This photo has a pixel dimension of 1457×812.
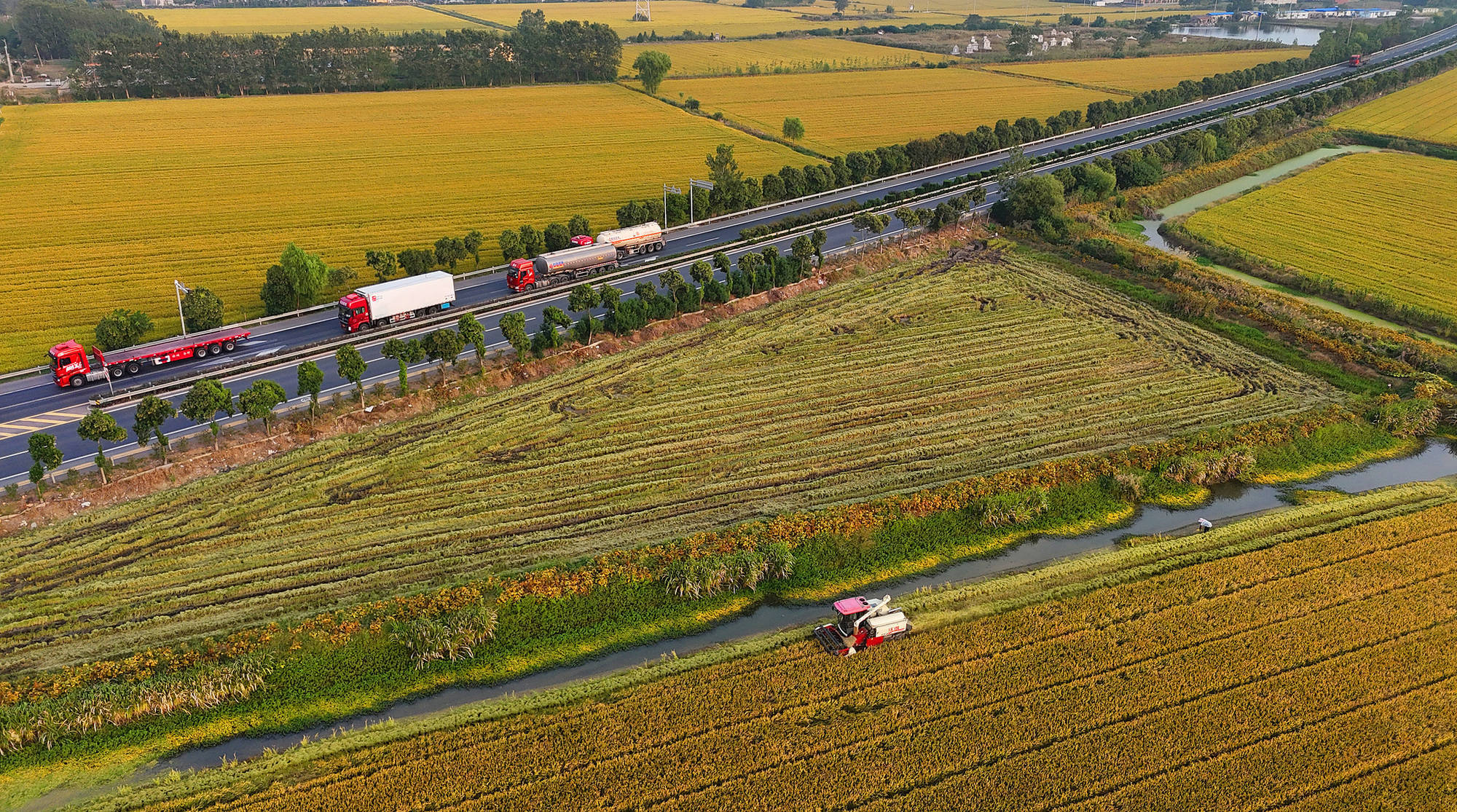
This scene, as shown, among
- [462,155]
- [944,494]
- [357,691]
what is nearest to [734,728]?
[357,691]

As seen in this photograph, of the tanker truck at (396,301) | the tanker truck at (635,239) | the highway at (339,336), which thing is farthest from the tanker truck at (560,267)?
the tanker truck at (396,301)

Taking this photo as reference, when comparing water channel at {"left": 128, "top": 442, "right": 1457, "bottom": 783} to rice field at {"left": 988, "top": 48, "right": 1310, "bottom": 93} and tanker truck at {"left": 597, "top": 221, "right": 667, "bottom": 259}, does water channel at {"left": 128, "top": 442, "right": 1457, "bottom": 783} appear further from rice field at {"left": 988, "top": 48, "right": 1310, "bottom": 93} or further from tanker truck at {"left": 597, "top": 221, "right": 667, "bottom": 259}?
rice field at {"left": 988, "top": 48, "right": 1310, "bottom": 93}

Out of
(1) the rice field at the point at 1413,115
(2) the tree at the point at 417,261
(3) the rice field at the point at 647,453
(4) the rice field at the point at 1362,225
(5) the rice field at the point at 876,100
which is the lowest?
(3) the rice field at the point at 647,453

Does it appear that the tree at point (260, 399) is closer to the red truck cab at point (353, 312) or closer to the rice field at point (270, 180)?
the red truck cab at point (353, 312)

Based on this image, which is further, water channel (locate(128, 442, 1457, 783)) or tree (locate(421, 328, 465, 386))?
tree (locate(421, 328, 465, 386))

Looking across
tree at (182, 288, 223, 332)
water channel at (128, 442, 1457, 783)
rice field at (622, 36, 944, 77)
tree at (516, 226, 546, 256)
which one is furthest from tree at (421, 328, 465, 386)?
rice field at (622, 36, 944, 77)

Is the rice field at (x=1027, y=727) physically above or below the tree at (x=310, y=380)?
below

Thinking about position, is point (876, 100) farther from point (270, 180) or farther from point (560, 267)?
point (560, 267)
